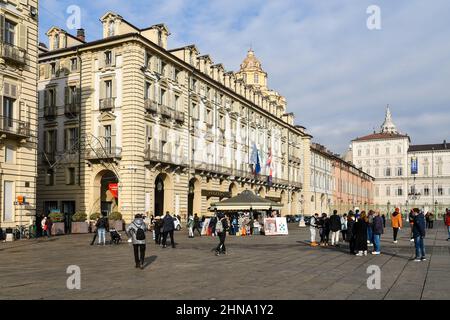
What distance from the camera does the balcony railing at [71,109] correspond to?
42.9 metres

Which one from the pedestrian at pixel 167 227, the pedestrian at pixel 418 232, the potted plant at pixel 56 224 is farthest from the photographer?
the potted plant at pixel 56 224

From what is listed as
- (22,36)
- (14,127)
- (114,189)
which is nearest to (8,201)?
(14,127)

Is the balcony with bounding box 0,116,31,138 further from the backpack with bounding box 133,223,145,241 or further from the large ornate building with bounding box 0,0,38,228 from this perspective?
the backpack with bounding box 133,223,145,241

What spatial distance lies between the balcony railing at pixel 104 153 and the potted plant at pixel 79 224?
564 cm

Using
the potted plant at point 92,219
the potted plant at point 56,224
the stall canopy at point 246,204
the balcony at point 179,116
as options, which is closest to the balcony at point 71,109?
the balcony at point 179,116

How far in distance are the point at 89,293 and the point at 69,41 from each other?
129 feet

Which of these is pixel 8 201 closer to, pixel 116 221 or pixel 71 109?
pixel 116 221

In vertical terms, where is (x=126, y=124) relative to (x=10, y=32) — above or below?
below

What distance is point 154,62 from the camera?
43.1m

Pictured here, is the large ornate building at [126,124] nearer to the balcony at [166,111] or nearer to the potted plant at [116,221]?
the balcony at [166,111]

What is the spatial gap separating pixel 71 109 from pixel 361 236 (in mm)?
31429

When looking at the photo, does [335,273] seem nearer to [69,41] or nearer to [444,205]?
[69,41]

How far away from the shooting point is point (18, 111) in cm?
2883
